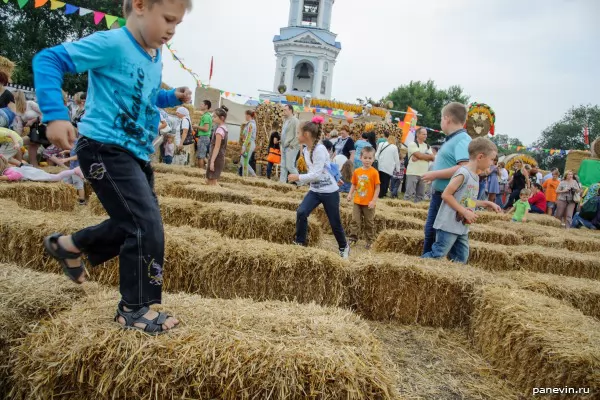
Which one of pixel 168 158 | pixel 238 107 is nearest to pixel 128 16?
pixel 168 158

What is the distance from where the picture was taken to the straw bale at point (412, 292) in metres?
3.92

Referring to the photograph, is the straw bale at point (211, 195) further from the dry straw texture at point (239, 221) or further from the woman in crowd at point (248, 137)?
the woman in crowd at point (248, 137)

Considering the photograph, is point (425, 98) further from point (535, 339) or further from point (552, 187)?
point (535, 339)

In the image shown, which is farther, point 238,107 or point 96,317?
point 238,107

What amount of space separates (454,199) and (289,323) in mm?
2841

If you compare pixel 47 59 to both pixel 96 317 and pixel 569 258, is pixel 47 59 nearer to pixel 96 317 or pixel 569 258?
pixel 96 317

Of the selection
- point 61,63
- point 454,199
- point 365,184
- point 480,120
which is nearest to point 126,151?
point 61,63

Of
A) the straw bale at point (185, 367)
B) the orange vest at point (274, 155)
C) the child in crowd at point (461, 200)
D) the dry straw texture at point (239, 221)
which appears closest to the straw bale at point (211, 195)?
the dry straw texture at point (239, 221)

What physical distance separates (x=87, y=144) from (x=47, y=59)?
1.33 feet

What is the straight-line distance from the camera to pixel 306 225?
5547 mm

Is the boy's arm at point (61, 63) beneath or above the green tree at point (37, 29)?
beneath

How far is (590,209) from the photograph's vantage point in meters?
10.2

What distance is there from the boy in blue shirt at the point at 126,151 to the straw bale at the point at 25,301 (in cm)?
31

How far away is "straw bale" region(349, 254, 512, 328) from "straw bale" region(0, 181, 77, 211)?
4299 millimetres
